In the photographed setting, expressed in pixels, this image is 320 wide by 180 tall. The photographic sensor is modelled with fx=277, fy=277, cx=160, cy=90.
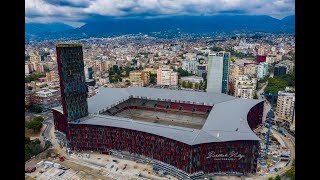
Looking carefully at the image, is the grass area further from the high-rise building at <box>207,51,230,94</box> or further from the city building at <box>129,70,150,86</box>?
the high-rise building at <box>207,51,230,94</box>

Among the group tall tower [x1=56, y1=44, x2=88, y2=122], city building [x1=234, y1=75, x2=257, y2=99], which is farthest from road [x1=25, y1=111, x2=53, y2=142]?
city building [x1=234, y1=75, x2=257, y2=99]

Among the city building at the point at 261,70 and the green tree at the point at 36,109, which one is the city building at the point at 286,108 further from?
the green tree at the point at 36,109

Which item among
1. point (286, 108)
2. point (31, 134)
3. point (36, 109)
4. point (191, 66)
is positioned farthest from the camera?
point (191, 66)

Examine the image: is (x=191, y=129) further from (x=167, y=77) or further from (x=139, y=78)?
(x=139, y=78)

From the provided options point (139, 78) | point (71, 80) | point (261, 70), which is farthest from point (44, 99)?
point (261, 70)
